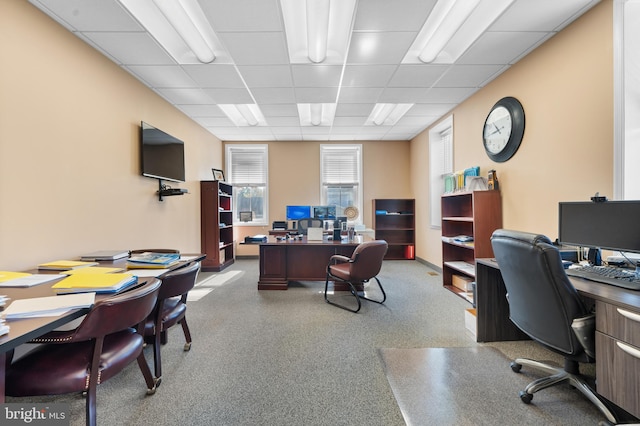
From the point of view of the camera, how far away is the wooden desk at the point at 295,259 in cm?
389

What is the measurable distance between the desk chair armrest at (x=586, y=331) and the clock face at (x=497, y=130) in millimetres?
2417

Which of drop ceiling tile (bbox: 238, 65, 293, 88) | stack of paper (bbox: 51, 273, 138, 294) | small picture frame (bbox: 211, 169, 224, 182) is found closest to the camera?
stack of paper (bbox: 51, 273, 138, 294)

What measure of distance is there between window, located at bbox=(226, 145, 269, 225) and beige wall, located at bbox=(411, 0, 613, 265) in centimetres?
472

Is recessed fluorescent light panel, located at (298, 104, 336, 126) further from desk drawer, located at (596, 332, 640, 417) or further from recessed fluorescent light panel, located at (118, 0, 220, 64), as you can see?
desk drawer, located at (596, 332, 640, 417)

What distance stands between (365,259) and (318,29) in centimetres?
256

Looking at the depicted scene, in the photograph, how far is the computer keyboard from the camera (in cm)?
146

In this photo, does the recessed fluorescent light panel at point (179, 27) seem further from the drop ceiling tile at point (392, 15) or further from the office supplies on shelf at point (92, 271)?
the office supplies on shelf at point (92, 271)

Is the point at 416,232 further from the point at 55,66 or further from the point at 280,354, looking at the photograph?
the point at 55,66

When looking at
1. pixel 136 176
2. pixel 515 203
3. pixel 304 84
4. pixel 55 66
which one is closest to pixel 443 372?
pixel 515 203

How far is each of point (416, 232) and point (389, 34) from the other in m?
4.49

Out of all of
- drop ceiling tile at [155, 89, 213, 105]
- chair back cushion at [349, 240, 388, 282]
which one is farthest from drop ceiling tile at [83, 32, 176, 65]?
chair back cushion at [349, 240, 388, 282]

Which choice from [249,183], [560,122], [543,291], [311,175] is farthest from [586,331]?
[249,183]

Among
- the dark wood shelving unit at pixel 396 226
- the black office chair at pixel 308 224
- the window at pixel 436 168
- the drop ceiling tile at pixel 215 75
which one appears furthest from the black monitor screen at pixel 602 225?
the dark wood shelving unit at pixel 396 226

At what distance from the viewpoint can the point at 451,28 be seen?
247 cm
